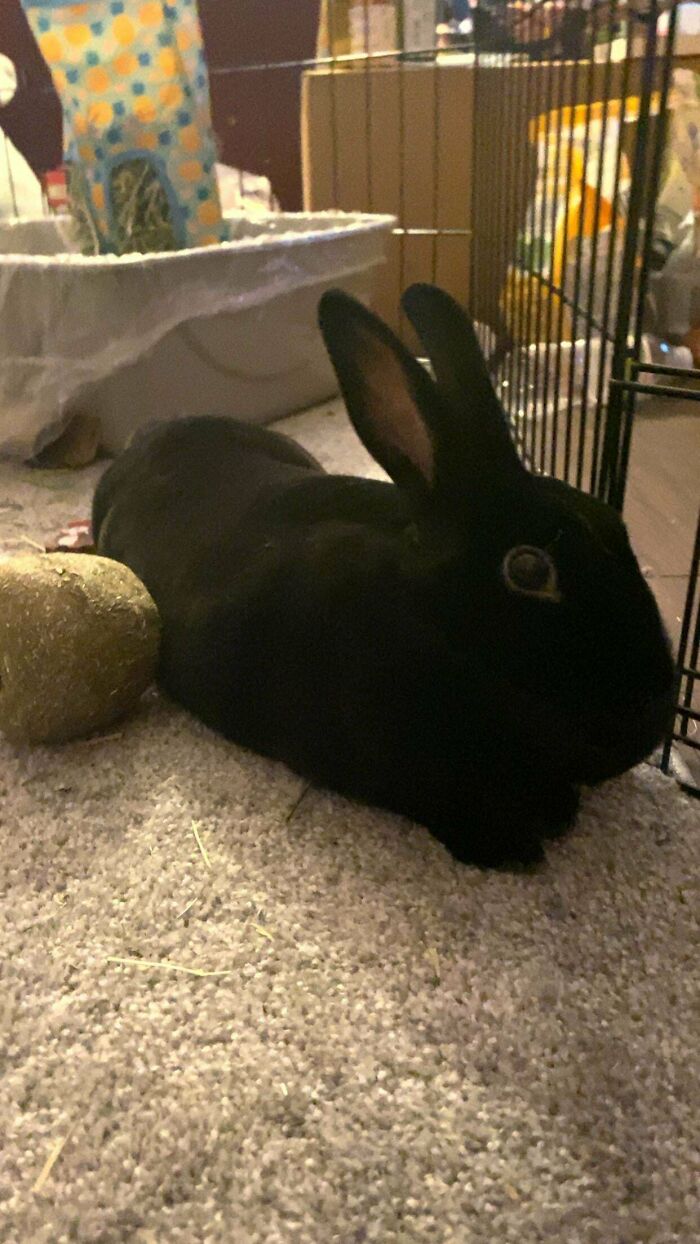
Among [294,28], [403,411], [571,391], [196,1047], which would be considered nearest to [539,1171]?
[196,1047]

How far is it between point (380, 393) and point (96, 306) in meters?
0.98

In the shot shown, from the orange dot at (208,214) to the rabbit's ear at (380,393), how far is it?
1.14 meters

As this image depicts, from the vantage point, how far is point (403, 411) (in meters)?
0.73

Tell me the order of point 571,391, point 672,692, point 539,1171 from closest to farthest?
point 539,1171 < point 672,692 < point 571,391

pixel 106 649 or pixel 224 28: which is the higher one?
pixel 224 28

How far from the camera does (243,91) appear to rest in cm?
267

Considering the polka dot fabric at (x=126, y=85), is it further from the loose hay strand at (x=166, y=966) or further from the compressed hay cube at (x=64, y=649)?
the loose hay strand at (x=166, y=966)

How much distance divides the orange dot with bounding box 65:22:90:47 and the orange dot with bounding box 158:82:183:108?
0.14 metres

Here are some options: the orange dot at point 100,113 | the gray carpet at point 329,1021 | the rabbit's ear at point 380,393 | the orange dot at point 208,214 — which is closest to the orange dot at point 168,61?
the orange dot at point 100,113

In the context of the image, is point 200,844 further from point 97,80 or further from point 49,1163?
point 97,80

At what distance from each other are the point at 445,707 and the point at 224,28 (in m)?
2.50

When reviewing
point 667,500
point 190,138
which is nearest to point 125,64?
point 190,138

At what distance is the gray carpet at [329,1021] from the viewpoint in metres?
0.55

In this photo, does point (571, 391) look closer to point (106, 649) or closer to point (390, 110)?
point (106, 649)
